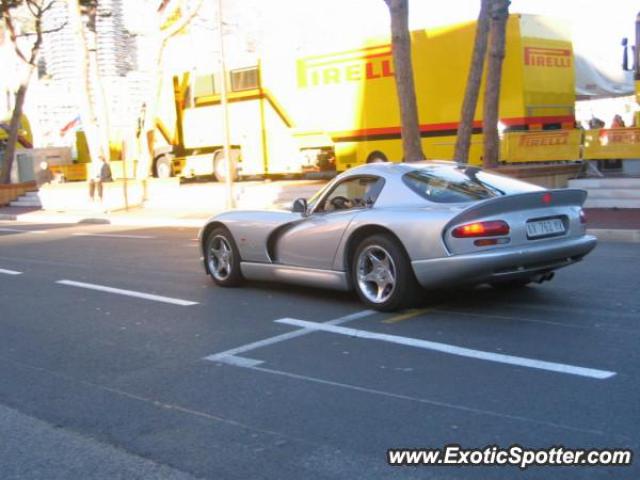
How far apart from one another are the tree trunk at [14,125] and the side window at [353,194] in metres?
27.0

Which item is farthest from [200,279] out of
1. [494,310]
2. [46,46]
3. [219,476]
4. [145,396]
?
[46,46]

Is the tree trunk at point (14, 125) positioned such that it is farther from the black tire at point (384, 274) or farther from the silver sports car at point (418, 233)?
the black tire at point (384, 274)

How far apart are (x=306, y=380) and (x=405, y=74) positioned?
1240 cm

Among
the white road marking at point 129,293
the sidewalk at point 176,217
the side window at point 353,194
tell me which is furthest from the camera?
the sidewalk at point 176,217

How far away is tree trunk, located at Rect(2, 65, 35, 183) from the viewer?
32.4m

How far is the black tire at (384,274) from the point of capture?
741 centimetres

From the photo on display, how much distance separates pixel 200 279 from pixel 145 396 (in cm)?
506

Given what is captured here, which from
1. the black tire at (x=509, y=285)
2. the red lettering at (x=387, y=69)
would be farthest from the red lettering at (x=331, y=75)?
the black tire at (x=509, y=285)

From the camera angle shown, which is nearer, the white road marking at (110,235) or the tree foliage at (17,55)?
the white road marking at (110,235)

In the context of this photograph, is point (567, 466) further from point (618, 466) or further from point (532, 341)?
point (532, 341)

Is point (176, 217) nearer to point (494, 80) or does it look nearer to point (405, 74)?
point (405, 74)

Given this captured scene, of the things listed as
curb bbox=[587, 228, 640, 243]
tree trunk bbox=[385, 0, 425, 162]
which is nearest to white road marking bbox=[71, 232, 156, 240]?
tree trunk bbox=[385, 0, 425, 162]

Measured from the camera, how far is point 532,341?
251 inches

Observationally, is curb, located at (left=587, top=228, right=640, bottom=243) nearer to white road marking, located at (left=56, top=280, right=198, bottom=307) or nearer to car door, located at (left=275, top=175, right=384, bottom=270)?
car door, located at (left=275, top=175, right=384, bottom=270)
